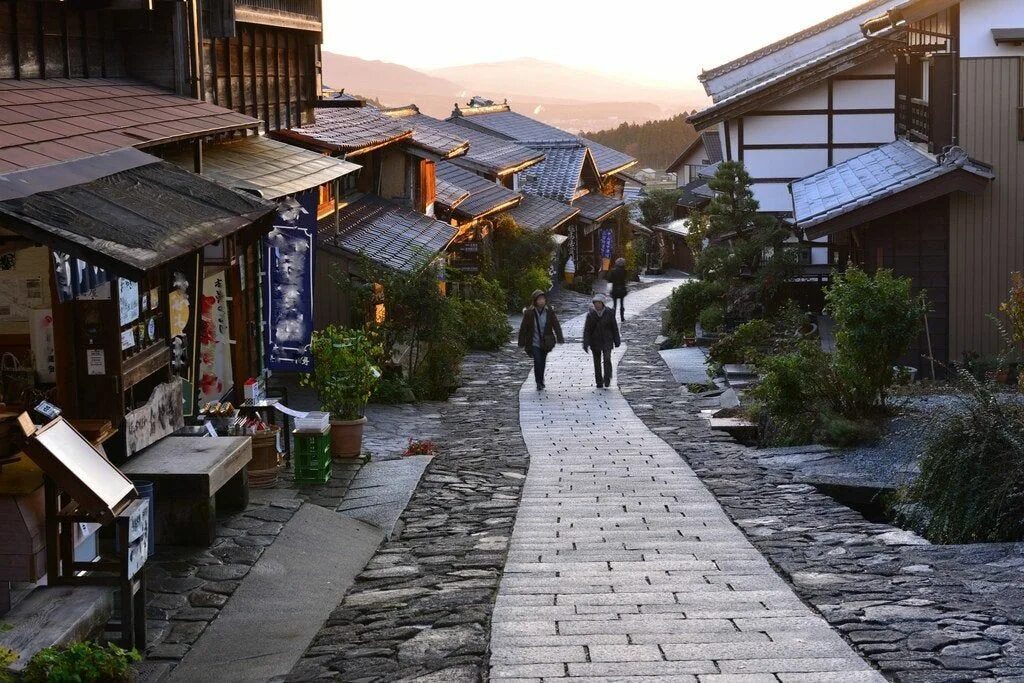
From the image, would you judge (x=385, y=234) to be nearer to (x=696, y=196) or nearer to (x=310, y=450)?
(x=310, y=450)

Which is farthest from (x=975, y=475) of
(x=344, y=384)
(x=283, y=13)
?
(x=283, y=13)

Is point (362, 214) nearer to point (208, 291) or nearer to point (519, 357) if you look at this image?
point (519, 357)

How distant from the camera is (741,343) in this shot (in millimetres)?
23516

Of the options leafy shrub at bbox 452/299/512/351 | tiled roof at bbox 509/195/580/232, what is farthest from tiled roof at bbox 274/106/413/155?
tiled roof at bbox 509/195/580/232

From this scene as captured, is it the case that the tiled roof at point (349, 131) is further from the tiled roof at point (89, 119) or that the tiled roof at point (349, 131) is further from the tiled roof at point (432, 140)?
the tiled roof at point (89, 119)

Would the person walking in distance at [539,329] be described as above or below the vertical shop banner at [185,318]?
below

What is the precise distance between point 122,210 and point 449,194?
85.9 ft

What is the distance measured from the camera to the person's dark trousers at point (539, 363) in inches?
890

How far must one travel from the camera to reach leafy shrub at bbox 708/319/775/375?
23.4 metres

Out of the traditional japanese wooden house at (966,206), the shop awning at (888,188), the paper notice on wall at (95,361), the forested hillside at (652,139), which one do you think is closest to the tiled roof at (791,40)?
the shop awning at (888,188)

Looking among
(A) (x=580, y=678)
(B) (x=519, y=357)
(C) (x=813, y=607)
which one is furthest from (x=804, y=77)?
(A) (x=580, y=678)

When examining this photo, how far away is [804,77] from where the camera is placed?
2888 cm

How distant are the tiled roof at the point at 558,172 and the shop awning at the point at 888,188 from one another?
28.8 metres

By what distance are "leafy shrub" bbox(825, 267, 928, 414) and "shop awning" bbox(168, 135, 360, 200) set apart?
725cm
